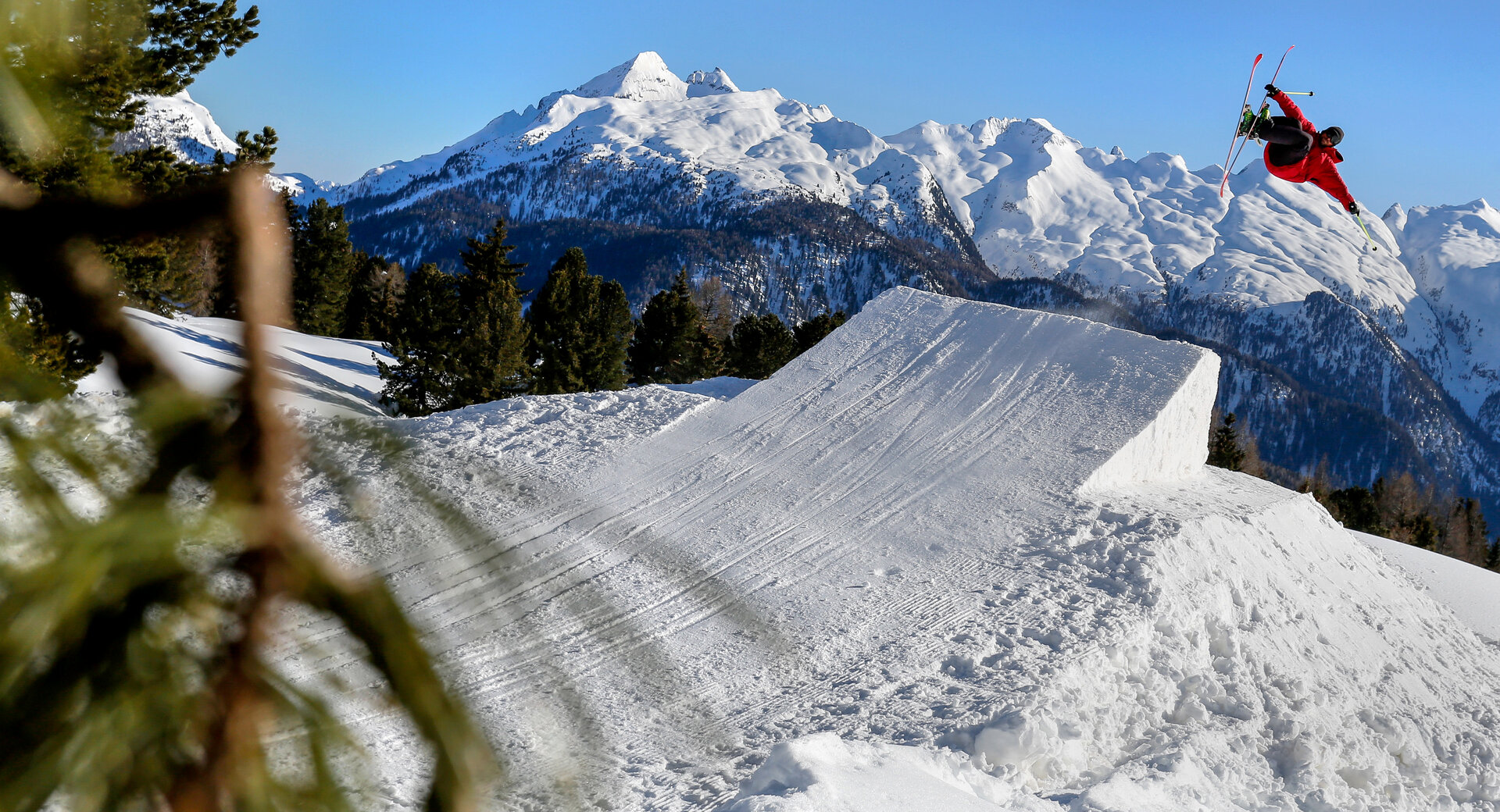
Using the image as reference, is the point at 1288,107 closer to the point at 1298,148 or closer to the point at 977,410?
the point at 1298,148

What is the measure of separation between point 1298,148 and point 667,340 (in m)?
23.0

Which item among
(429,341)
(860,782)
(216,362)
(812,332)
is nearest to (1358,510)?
(812,332)

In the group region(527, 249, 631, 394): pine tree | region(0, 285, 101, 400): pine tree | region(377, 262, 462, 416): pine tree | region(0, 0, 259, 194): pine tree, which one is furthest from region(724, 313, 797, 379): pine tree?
region(0, 285, 101, 400): pine tree

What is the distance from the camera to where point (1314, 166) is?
8539 mm

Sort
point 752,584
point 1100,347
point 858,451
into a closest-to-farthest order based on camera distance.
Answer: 1. point 752,584
2. point 858,451
3. point 1100,347

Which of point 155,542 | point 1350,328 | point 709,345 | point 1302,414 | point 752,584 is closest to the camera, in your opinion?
point 155,542

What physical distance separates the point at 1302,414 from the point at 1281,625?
146050mm

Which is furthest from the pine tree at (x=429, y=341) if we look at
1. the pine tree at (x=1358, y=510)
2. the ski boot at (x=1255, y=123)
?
the pine tree at (x=1358, y=510)

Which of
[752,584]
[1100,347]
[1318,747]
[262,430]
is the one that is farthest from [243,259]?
[1100,347]

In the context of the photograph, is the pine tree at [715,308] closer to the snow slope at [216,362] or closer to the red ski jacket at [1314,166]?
the red ski jacket at [1314,166]

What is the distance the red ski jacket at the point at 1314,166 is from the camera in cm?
830

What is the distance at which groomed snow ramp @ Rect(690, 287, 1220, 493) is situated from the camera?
31.5ft

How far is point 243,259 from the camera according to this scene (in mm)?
367

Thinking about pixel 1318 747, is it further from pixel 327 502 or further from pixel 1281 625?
pixel 327 502
